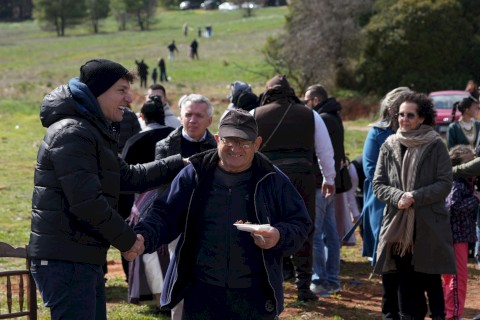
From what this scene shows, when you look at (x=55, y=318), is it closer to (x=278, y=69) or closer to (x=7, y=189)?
(x=7, y=189)

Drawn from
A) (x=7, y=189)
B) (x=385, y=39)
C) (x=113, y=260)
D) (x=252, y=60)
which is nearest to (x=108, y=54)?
(x=252, y=60)

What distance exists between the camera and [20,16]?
121 m

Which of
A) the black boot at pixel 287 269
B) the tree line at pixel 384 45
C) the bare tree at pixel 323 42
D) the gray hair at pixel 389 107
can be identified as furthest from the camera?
the bare tree at pixel 323 42

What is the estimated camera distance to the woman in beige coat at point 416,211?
24.7 feet

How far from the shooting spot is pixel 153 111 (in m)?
9.00

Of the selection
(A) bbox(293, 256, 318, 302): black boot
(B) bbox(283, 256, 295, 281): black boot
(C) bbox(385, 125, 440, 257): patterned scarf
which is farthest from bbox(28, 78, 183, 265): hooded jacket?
(B) bbox(283, 256, 295, 281): black boot

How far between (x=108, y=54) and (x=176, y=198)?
6313cm

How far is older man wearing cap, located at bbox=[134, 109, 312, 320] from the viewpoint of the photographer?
5387mm

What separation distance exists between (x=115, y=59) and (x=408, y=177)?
57.0 meters

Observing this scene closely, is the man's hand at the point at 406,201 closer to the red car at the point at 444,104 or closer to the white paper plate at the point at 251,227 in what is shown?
the white paper plate at the point at 251,227

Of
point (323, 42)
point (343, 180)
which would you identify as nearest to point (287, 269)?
point (343, 180)

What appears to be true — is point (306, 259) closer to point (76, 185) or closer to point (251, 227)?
point (251, 227)

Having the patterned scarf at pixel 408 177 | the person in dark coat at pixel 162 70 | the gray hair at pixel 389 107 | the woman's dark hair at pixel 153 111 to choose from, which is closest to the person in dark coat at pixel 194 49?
the person in dark coat at pixel 162 70

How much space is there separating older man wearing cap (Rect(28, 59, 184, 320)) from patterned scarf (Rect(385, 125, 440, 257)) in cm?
292
